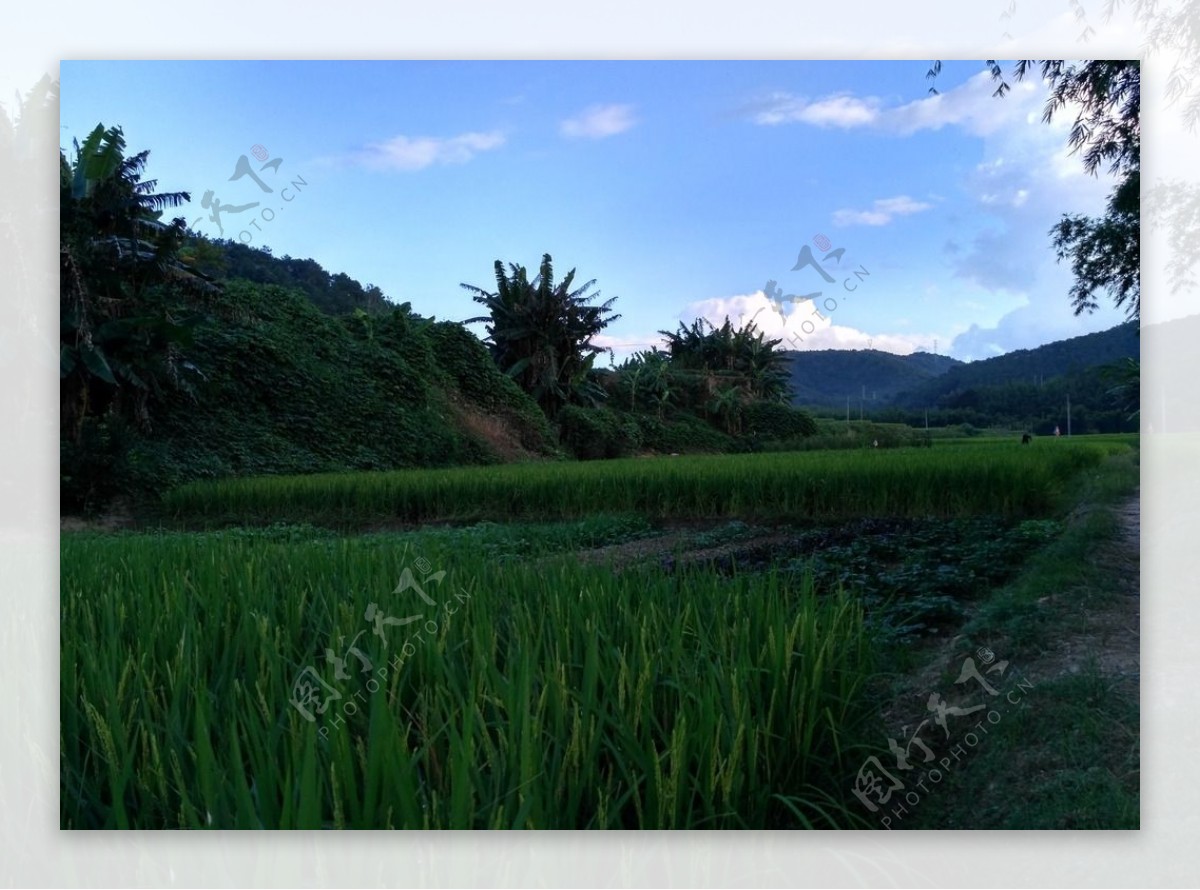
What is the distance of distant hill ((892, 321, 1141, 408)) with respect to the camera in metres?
Answer: 2.73

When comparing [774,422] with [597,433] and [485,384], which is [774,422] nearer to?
[597,433]

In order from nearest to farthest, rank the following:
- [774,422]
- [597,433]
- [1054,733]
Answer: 1. [1054,733]
2. [774,422]
3. [597,433]

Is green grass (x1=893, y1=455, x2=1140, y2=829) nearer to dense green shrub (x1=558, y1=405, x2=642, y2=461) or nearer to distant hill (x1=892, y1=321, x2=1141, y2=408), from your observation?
distant hill (x1=892, y1=321, x2=1141, y2=408)

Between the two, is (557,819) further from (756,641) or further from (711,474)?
(711,474)

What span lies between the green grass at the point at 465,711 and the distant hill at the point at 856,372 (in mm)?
1218

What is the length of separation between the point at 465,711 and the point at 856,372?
2.51m

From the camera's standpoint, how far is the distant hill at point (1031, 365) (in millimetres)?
2725

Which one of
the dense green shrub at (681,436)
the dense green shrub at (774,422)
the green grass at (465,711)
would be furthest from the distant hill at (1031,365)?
the dense green shrub at (681,436)

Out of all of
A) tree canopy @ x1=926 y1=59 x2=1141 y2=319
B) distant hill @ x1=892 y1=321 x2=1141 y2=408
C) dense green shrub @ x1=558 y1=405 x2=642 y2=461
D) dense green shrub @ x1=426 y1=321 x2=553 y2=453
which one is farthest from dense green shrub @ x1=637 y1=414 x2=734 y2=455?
tree canopy @ x1=926 y1=59 x2=1141 y2=319

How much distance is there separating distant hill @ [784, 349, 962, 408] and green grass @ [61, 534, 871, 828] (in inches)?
48.0

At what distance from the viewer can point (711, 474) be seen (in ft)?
15.7

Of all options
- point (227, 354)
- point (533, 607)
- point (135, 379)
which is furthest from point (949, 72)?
point (227, 354)

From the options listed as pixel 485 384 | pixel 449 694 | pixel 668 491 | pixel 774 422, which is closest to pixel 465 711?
pixel 449 694

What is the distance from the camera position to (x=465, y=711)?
56.4 inches
